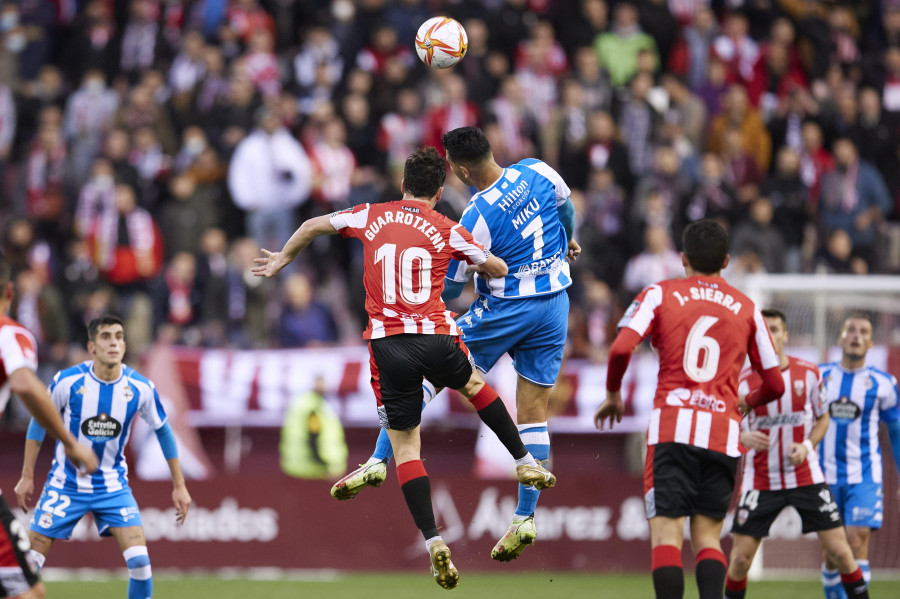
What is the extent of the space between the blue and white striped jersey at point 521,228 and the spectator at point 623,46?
30.5 feet

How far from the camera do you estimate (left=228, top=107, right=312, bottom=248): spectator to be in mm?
16141

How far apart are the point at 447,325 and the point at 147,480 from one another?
25.5 ft

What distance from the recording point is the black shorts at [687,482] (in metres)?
7.62

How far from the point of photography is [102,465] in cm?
977

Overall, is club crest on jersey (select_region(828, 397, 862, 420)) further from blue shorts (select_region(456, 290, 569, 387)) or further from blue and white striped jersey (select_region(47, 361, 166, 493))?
blue and white striped jersey (select_region(47, 361, 166, 493))

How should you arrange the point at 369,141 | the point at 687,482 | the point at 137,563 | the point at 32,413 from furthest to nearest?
1. the point at 369,141
2. the point at 137,563
3. the point at 687,482
4. the point at 32,413

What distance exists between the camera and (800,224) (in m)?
16.4

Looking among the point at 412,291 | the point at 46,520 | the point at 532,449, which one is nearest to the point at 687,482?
the point at 532,449

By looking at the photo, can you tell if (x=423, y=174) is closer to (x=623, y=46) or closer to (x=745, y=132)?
(x=745, y=132)

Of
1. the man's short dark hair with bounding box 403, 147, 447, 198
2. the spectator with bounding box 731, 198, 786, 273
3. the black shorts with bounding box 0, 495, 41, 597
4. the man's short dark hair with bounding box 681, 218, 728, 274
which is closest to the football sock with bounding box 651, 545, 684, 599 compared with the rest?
the man's short dark hair with bounding box 681, 218, 728, 274

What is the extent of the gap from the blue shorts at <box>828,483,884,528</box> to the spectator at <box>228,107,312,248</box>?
799 cm

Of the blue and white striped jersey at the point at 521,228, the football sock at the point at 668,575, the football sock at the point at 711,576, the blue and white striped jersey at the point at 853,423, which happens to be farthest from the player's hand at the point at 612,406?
the blue and white striped jersey at the point at 853,423

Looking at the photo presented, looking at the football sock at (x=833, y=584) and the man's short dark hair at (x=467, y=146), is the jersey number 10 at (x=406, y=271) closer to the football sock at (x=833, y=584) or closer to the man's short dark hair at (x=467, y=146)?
the man's short dark hair at (x=467, y=146)

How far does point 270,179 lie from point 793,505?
8498mm
